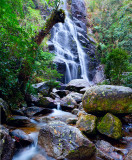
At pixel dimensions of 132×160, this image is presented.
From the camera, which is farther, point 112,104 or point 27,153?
point 112,104

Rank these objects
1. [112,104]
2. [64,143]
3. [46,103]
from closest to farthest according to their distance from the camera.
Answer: [64,143], [112,104], [46,103]

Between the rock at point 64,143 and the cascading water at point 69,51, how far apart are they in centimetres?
1107

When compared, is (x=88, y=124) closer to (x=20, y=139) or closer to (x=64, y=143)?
(x=64, y=143)

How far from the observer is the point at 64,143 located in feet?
8.17

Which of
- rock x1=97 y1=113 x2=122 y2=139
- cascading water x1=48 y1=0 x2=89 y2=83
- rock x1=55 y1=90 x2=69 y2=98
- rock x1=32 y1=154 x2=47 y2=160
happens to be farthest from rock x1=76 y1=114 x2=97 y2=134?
cascading water x1=48 y1=0 x2=89 y2=83

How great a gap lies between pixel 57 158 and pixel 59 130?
0.55 metres

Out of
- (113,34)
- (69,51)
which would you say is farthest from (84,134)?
(113,34)

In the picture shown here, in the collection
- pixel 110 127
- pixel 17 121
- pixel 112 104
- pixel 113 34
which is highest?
pixel 113 34

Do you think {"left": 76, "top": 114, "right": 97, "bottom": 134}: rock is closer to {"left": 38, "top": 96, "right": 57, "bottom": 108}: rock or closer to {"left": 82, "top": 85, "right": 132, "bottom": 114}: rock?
{"left": 82, "top": 85, "right": 132, "bottom": 114}: rock

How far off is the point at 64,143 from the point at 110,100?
185cm

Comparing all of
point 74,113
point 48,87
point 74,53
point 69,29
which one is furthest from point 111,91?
point 69,29

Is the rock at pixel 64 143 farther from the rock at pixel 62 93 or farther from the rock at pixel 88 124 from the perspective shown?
the rock at pixel 62 93

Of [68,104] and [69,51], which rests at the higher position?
[69,51]

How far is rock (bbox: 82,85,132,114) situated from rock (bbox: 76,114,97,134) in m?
0.26
